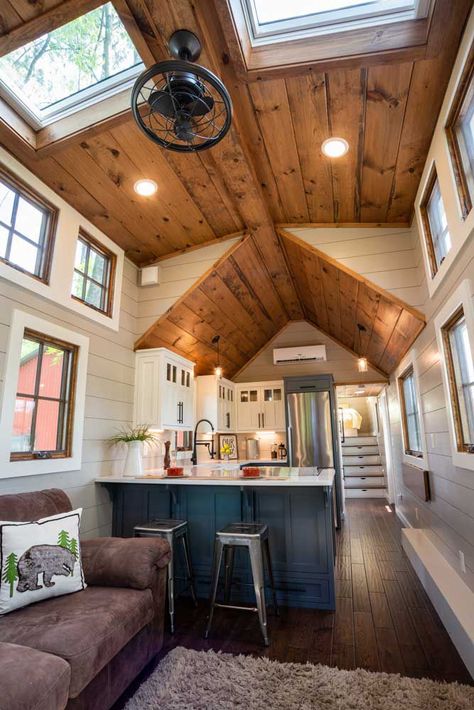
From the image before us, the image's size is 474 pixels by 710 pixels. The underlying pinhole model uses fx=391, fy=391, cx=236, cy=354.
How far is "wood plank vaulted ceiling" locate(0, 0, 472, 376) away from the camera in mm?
2012

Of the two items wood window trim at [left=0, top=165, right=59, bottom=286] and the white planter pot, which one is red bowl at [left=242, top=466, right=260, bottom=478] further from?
wood window trim at [left=0, top=165, right=59, bottom=286]

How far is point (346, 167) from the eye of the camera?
290 cm

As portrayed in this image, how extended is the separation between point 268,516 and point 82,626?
1721mm

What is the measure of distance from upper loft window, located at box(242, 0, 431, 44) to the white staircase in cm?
791

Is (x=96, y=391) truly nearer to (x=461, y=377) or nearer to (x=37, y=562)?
(x=37, y=562)

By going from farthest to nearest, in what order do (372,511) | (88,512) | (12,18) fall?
(372,511)
(88,512)
(12,18)

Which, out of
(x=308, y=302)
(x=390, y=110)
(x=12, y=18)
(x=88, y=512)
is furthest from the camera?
(x=308, y=302)

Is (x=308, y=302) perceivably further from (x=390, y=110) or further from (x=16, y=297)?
(x=16, y=297)

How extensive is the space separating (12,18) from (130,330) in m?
2.57

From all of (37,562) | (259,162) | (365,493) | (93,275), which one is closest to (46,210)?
(93,275)

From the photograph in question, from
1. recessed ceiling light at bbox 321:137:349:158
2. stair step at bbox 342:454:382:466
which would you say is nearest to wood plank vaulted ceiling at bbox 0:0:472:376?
recessed ceiling light at bbox 321:137:349:158

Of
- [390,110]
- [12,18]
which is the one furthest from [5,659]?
[390,110]

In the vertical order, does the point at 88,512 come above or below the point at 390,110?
below

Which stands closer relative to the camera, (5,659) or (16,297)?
(5,659)
